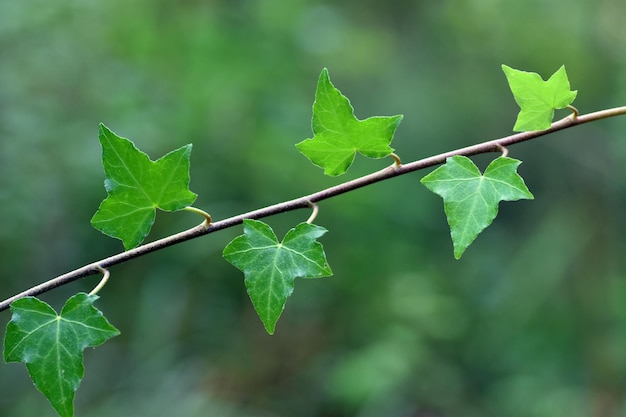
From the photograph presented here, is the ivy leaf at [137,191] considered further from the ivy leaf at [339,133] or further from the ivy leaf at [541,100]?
the ivy leaf at [541,100]

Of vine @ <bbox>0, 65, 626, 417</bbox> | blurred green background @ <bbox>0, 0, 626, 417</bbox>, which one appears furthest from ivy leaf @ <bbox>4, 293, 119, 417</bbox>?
blurred green background @ <bbox>0, 0, 626, 417</bbox>

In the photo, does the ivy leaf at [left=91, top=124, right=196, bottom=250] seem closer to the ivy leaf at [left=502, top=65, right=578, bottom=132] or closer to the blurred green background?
the ivy leaf at [left=502, top=65, right=578, bottom=132]

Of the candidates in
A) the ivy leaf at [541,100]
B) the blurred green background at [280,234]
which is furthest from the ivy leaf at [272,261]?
the blurred green background at [280,234]

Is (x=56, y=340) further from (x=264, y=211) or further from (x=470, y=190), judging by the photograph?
(x=470, y=190)

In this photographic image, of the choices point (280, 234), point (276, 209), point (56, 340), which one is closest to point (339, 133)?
point (276, 209)

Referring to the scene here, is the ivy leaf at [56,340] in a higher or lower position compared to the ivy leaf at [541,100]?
lower

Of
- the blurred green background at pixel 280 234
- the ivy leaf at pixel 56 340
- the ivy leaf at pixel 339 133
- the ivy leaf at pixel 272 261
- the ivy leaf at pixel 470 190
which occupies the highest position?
the ivy leaf at pixel 339 133

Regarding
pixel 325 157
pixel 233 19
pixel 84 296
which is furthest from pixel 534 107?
pixel 233 19

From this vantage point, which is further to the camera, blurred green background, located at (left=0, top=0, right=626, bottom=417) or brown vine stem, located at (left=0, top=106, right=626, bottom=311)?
blurred green background, located at (left=0, top=0, right=626, bottom=417)
